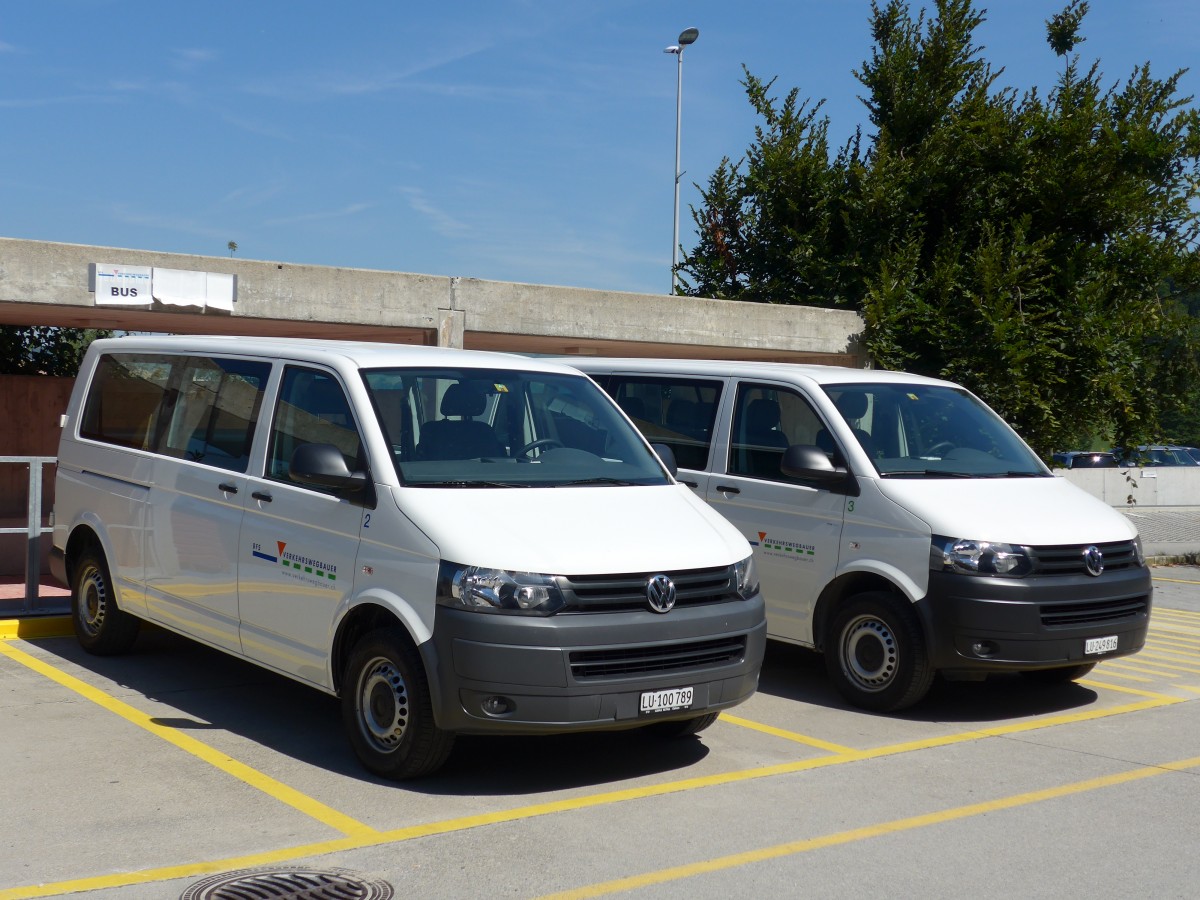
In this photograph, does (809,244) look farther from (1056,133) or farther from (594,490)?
(594,490)

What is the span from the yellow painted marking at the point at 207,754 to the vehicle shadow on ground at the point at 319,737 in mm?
88

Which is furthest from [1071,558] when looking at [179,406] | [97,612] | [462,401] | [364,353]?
[97,612]

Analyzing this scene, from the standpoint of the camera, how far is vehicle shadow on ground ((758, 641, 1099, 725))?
26.7 feet

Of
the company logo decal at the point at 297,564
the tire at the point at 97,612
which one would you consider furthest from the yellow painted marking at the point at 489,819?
the tire at the point at 97,612

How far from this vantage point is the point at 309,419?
690 cm

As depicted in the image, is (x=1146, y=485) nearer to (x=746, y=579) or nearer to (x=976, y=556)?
(x=976, y=556)

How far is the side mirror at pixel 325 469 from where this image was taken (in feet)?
20.5

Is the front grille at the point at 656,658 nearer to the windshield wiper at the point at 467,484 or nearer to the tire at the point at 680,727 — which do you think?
the tire at the point at 680,727

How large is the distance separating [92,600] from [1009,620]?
5716 mm

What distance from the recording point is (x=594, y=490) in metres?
6.66

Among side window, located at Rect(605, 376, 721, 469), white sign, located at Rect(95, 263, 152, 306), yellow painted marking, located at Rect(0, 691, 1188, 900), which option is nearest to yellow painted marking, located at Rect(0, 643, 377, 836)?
yellow painted marking, located at Rect(0, 691, 1188, 900)

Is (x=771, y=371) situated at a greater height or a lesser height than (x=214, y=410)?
greater

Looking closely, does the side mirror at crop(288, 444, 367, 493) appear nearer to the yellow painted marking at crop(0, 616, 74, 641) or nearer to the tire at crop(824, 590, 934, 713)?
the tire at crop(824, 590, 934, 713)

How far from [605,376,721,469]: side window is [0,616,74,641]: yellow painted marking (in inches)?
168
